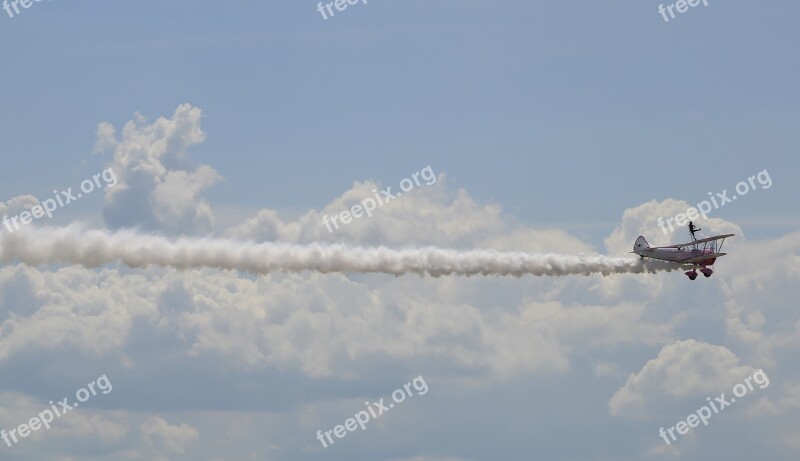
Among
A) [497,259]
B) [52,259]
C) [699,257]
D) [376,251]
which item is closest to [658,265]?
[699,257]

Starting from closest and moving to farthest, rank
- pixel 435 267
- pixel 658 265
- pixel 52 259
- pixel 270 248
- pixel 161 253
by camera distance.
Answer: pixel 52 259
pixel 161 253
pixel 270 248
pixel 435 267
pixel 658 265

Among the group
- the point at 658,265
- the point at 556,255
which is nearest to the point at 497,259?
the point at 556,255

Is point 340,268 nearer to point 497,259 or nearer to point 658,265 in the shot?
point 497,259

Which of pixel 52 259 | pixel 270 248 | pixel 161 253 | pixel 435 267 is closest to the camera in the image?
pixel 52 259

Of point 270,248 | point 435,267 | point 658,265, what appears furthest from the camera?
point 658,265

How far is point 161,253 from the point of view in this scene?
97.8 meters

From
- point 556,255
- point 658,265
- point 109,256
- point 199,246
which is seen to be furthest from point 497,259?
point 109,256

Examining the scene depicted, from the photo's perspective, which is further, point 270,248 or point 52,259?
point 270,248

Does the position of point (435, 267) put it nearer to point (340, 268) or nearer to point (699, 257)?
point (340, 268)

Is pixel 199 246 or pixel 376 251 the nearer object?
pixel 199 246

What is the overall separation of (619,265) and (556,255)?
18.8 ft

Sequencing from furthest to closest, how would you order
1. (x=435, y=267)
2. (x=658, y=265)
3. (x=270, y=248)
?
(x=658, y=265), (x=435, y=267), (x=270, y=248)

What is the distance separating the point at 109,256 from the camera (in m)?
A: 94.7

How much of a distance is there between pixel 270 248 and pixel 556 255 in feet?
94.7
